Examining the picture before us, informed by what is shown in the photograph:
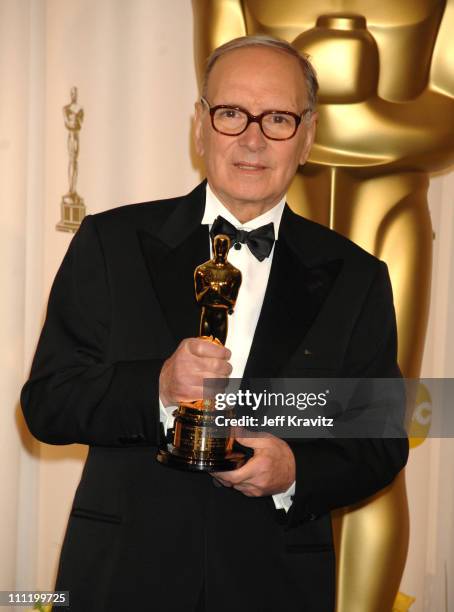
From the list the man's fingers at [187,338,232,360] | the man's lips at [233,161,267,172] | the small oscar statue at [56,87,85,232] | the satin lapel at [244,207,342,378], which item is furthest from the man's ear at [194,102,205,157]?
the small oscar statue at [56,87,85,232]

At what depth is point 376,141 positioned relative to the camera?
236 cm

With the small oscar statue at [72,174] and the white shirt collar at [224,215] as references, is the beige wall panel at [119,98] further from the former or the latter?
the white shirt collar at [224,215]

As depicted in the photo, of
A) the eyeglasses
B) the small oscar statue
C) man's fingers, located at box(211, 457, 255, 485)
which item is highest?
the small oscar statue

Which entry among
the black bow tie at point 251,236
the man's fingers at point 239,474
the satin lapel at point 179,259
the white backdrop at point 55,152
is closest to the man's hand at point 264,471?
the man's fingers at point 239,474

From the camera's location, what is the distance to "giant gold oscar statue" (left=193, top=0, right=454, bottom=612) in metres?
2.32

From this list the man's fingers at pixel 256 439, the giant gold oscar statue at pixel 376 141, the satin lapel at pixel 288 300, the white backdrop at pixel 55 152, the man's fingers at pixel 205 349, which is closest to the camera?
the man's fingers at pixel 205 349

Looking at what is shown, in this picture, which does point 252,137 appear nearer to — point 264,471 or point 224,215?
point 224,215

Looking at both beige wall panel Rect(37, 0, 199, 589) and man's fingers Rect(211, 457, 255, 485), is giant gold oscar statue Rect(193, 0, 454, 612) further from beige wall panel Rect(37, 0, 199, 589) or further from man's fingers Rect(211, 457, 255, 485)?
man's fingers Rect(211, 457, 255, 485)

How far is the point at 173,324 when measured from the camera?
1576 mm

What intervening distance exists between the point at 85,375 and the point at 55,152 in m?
1.43

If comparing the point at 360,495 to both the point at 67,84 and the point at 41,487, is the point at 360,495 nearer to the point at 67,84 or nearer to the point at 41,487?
the point at 41,487

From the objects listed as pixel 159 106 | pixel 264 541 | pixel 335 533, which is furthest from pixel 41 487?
pixel 264 541

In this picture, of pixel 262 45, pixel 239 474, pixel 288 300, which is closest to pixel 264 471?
pixel 239 474

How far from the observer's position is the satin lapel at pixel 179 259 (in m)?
1.58
